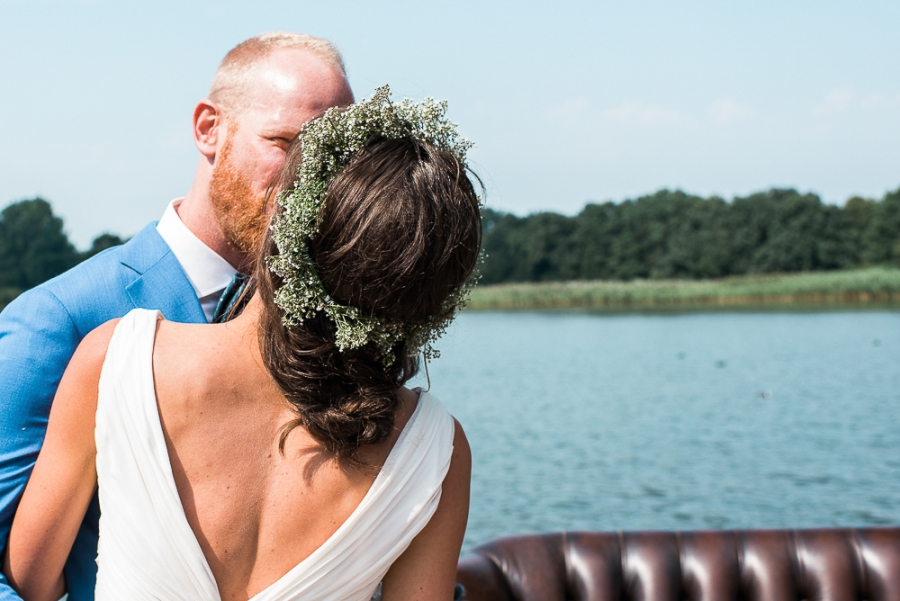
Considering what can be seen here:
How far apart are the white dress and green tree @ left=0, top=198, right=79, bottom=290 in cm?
654

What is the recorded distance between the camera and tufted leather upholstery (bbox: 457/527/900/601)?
2.90 metres

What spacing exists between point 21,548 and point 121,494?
0.64 feet

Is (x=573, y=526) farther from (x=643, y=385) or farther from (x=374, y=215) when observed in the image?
(x=643, y=385)

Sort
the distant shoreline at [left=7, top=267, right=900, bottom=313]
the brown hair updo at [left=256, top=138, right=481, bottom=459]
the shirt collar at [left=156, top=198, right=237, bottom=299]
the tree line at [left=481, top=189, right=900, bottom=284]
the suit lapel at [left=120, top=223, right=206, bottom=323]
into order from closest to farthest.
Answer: the brown hair updo at [left=256, top=138, right=481, bottom=459], the suit lapel at [left=120, top=223, right=206, bottom=323], the shirt collar at [left=156, top=198, right=237, bottom=299], the distant shoreline at [left=7, top=267, right=900, bottom=313], the tree line at [left=481, top=189, right=900, bottom=284]

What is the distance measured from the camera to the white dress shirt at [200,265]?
1810mm

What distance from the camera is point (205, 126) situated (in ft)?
6.37

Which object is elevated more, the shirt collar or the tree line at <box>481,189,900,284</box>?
the shirt collar

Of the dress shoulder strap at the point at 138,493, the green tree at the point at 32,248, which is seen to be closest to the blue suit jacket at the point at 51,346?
the dress shoulder strap at the point at 138,493

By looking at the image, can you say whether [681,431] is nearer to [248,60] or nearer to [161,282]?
[248,60]

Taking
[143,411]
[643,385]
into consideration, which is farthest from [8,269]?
[643,385]

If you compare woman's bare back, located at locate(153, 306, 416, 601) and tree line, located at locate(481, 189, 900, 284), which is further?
tree line, located at locate(481, 189, 900, 284)

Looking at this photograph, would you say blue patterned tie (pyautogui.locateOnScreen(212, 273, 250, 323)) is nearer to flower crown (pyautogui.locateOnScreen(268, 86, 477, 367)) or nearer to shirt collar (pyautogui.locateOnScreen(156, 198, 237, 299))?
shirt collar (pyautogui.locateOnScreen(156, 198, 237, 299))

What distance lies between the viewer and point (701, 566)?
9.65 feet

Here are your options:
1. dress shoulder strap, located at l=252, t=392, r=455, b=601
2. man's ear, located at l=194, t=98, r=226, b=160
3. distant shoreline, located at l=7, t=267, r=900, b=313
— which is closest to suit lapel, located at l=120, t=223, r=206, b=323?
man's ear, located at l=194, t=98, r=226, b=160
